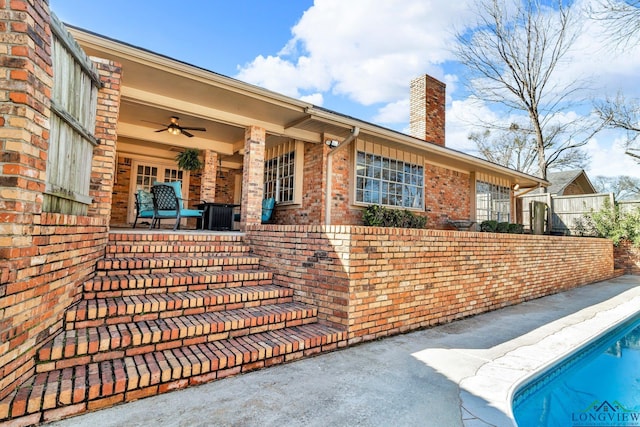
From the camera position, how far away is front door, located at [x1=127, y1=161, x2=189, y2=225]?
8.06m

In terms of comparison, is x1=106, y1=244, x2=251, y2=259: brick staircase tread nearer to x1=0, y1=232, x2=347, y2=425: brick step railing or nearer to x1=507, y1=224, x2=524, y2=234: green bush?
x1=0, y1=232, x2=347, y2=425: brick step railing

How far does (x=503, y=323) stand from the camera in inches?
165

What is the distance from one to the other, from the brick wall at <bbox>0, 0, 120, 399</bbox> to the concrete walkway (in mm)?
557

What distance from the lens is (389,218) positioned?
6.96 m

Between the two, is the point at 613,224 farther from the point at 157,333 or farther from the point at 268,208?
the point at 157,333

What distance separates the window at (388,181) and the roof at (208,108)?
1.55ft

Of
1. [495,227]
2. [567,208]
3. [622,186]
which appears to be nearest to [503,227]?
[495,227]

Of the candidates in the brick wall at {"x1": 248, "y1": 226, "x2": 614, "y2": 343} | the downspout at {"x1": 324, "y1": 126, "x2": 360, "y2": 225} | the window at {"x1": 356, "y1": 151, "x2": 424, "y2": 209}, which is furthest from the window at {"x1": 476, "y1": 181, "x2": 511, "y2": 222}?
the downspout at {"x1": 324, "y1": 126, "x2": 360, "y2": 225}

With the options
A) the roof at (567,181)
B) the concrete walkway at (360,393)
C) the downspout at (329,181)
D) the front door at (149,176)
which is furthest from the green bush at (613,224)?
the front door at (149,176)

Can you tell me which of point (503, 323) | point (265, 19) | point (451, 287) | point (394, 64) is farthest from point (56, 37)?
point (394, 64)

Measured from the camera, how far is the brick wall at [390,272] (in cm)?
317

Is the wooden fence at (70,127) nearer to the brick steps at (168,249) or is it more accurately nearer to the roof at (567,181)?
the brick steps at (168,249)

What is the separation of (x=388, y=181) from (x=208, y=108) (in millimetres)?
4131

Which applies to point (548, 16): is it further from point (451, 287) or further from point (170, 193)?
point (170, 193)
